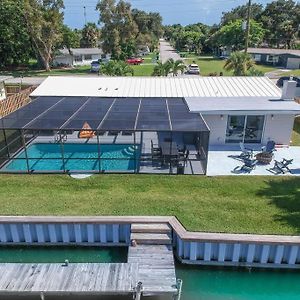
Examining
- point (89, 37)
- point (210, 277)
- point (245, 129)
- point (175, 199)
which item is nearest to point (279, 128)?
point (245, 129)

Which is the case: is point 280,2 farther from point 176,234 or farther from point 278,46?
point 176,234

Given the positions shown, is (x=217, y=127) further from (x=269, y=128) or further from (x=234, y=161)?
(x=269, y=128)

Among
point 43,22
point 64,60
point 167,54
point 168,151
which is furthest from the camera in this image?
point 167,54

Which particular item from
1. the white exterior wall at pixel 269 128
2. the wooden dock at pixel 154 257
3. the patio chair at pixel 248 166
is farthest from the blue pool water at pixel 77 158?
the patio chair at pixel 248 166

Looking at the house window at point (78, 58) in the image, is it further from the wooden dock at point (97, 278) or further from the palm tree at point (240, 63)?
the wooden dock at point (97, 278)

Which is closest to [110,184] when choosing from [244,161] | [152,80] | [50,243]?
[50,243]

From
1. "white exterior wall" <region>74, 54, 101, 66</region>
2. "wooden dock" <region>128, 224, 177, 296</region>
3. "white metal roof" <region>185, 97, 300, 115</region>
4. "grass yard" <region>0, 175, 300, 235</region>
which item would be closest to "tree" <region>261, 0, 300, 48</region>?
"white exterior wall" <region>74, 54, 101, 66</region>
